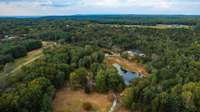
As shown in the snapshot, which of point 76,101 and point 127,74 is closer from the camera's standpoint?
point 76,101

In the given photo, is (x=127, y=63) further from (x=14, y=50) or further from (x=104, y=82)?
(x=14, y=50)

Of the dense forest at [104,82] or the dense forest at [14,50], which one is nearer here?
the dense forest at [104,82]

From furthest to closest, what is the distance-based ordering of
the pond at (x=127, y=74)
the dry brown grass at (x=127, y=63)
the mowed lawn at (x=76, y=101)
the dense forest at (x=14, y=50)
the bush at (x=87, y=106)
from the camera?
1. the dry brown grass at (x=127, y=63)
2. the dense forest at (x=14, y=50)
3. the pond at (x=127, y=74)
4. the mowed lawn at (x=76, y=101)
5. the bush at (x=87, y=106)

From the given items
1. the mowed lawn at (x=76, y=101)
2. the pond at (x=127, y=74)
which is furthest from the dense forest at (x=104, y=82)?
the pond at (x=127, y=74)

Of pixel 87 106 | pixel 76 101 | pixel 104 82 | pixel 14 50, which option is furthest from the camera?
pixel 14 50

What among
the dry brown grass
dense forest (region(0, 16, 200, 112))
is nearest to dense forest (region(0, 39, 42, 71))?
dense forest (region(0, 16, 200, 112))

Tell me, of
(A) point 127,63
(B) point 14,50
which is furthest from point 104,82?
(B) point 14,50

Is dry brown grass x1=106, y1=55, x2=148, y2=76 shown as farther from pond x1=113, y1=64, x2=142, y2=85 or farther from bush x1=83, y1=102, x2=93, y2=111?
bush x1=83, y1=102, x2=93, y2=111

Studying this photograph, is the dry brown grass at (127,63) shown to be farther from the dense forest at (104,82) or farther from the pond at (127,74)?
the dense forest at (104,82)

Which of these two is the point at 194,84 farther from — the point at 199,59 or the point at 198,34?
the point at 198,34
